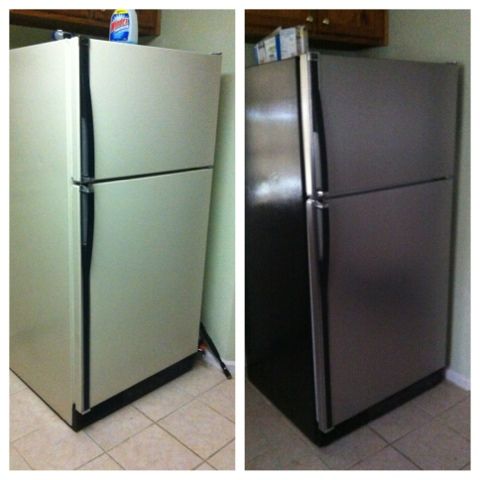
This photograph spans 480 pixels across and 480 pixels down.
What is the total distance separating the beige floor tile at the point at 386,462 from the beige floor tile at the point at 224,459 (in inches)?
15.0

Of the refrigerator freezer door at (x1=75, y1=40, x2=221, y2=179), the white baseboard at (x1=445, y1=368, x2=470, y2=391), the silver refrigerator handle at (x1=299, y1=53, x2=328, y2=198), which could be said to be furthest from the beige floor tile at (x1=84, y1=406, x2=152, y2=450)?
the white baseboard at (x1=445, y1=368, x2=470, y2=391)

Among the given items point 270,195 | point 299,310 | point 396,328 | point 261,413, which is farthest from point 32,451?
point 396,328

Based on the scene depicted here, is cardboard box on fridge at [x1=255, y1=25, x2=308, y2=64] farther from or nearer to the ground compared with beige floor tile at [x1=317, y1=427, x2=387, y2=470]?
farther from the ground

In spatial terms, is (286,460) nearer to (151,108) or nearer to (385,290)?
(385,290)

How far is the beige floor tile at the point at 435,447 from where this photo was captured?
140 cm

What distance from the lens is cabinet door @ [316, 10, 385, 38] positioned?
1.43 meters

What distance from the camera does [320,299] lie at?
1.32 meters

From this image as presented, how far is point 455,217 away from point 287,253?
68 cm

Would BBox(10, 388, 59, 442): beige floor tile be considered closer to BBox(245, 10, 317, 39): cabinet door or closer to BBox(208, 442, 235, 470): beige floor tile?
BBox(208, 442, 235, 470): beige floor tile

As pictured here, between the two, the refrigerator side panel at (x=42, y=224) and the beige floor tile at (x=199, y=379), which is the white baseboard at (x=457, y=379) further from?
the refrigerator side panel at (x=42, y=224)

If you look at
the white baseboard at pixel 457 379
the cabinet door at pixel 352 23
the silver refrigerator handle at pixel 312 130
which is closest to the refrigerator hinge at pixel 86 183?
the silver refrigerator handle at pixel 312 130

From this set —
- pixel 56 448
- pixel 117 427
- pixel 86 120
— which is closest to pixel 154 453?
pixel 117 427

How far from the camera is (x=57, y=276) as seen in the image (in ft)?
4.60

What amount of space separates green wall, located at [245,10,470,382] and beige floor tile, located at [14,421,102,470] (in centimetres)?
132
